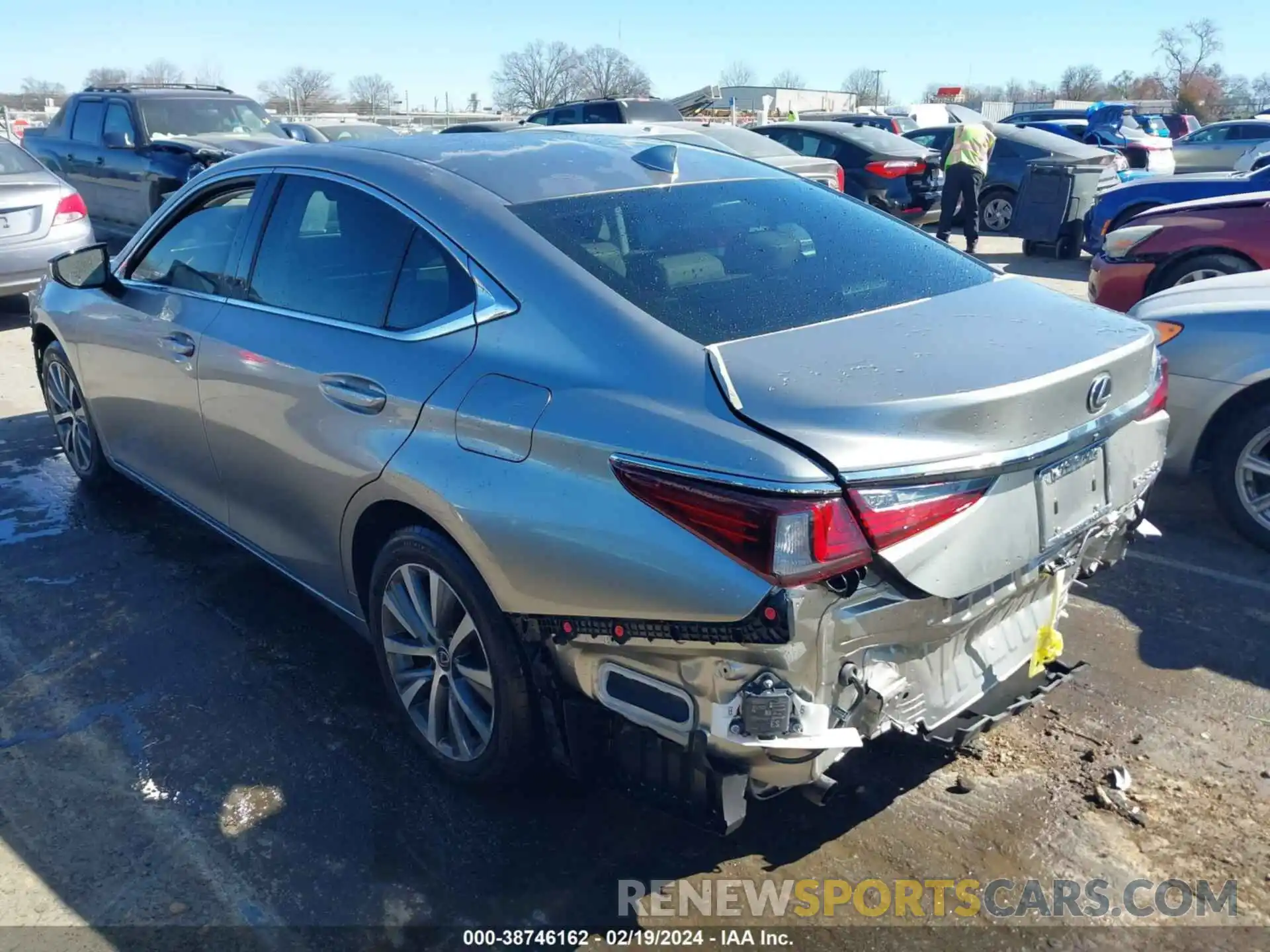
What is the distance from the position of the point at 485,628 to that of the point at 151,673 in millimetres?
1667

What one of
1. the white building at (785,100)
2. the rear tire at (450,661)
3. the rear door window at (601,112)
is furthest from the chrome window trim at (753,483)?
the white building at (785,100)

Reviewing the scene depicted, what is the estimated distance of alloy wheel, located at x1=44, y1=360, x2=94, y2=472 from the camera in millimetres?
5133

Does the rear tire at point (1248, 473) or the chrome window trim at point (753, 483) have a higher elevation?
the chrome window trim at point (753, 483)

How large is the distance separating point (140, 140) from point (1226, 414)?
11.5 m

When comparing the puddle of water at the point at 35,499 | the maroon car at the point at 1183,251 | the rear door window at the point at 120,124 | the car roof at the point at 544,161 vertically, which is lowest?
the puddle of water at the point at 35,499

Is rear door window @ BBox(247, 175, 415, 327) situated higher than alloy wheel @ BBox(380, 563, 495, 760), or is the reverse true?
rear door window @ BBox(247, 175, 415, 327)

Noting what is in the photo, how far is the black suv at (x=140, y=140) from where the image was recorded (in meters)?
11.6

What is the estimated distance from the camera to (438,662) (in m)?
2.99

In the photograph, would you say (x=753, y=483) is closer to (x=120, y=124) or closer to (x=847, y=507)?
(x=847, y=507)

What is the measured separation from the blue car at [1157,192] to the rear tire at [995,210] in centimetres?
343

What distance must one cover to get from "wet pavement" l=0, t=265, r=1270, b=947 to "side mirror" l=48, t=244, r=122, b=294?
1325 millimetres

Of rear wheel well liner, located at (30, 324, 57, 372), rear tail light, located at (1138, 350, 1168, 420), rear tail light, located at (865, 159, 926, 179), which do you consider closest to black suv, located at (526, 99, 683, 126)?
rear tail light, located at (865, 159, 926, 179)

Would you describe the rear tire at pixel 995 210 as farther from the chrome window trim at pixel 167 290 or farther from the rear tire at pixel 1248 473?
the chrome window trim at pixel 167 290

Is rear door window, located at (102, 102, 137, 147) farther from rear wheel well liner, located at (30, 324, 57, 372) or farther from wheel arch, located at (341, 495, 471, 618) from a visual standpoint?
wheel arch, located at (341, 495, 471, 618)
